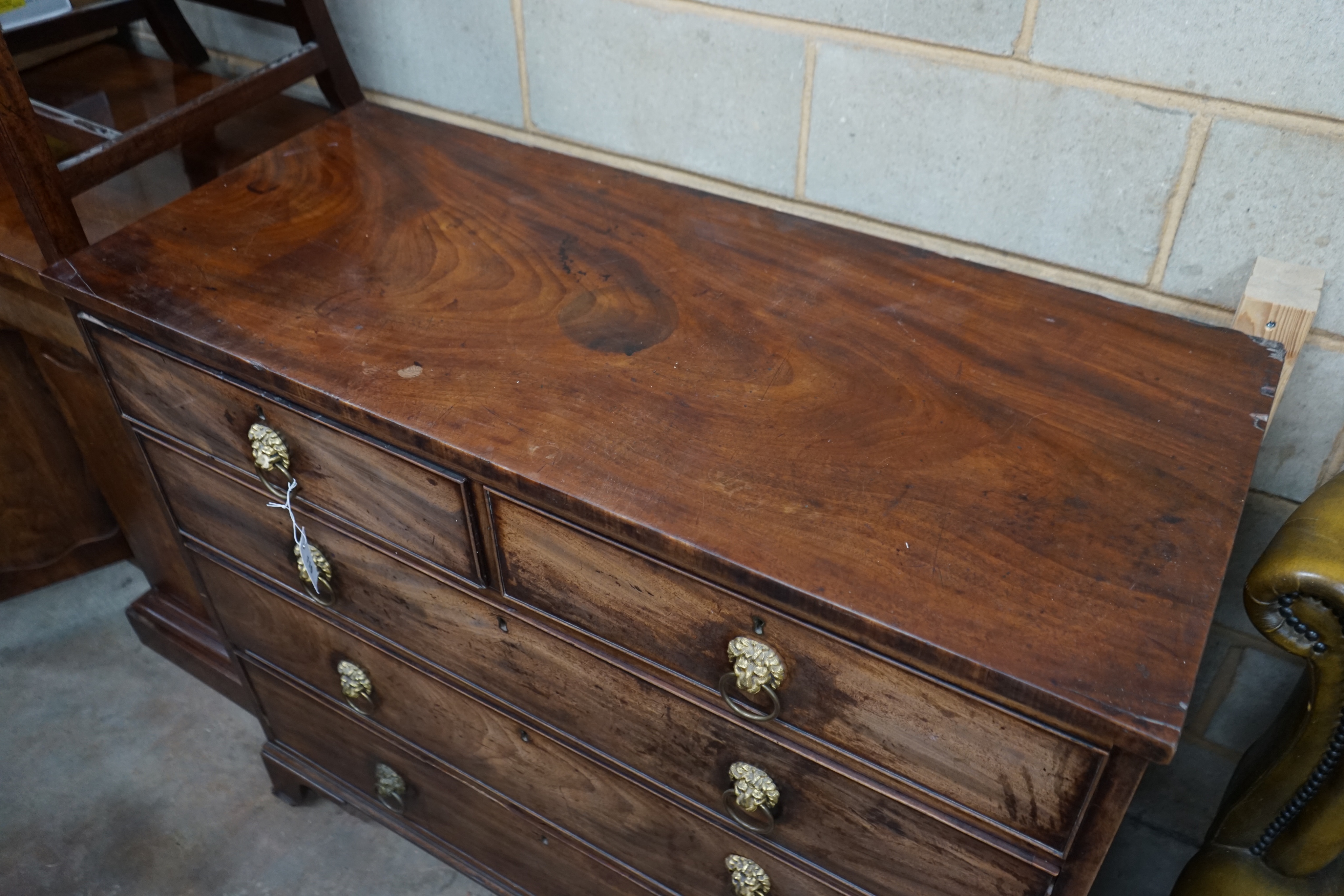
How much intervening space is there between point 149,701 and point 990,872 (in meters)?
1.67

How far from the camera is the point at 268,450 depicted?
42.4 inches

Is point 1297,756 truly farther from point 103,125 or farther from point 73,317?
point 103,125

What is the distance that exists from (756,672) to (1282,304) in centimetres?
65

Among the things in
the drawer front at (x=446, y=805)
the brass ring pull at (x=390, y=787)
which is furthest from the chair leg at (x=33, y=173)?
the brass ring pull at (x=390, y=787)

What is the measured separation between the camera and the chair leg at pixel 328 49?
4.51ft

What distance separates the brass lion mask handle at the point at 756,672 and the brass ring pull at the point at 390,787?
749mm

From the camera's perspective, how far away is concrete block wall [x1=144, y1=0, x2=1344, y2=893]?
0.96m

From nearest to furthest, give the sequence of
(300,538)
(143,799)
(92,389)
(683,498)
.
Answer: (683,498) < (300,538) < (92,389) < (143,799)

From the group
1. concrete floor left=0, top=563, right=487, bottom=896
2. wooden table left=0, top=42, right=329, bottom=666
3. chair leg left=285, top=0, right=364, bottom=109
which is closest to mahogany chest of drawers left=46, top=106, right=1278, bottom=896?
chair leg left=285, top=0, right=364, bottom=109

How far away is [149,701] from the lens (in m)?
1.89

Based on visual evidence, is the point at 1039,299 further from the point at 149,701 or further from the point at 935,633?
the point at 149,701

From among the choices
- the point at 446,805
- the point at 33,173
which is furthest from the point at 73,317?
the point at 446,805

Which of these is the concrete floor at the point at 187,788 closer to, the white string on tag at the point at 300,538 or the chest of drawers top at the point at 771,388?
the chest of drawers top at the point at 771,388

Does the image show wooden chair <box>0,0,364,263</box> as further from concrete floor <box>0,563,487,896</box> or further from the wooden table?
concrete floor <box>0,563,487,896</box>
